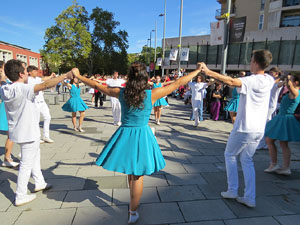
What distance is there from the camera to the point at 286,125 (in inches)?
147

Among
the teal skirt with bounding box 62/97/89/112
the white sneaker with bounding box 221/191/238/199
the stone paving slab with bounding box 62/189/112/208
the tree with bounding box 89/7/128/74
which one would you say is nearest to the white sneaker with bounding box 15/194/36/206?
the stone paving slab with bounding box 62/189/112/208

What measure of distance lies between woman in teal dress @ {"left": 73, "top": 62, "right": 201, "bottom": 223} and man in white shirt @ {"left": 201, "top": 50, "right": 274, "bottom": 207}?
859 mm

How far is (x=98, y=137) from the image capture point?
6320mm

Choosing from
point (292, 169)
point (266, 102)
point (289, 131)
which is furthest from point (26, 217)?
point (292, 169)

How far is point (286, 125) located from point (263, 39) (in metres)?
33.4

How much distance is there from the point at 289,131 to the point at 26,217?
4456mm

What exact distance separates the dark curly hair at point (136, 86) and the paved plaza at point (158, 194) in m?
1.52

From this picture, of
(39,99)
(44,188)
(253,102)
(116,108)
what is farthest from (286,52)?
(44,188)

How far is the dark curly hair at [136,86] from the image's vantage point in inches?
89.4

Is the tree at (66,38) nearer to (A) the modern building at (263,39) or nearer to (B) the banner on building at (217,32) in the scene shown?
(A) the modern building at (263,39)

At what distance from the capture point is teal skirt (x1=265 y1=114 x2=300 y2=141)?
12.0 ft

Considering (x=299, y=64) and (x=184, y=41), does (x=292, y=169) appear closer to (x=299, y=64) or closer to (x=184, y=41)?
(x=299, y=64)

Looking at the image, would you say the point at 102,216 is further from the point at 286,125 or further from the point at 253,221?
the point at 286,125

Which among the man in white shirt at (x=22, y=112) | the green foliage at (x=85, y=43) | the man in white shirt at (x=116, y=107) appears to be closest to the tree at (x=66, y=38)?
the green foliage at (x=85, y=43)
